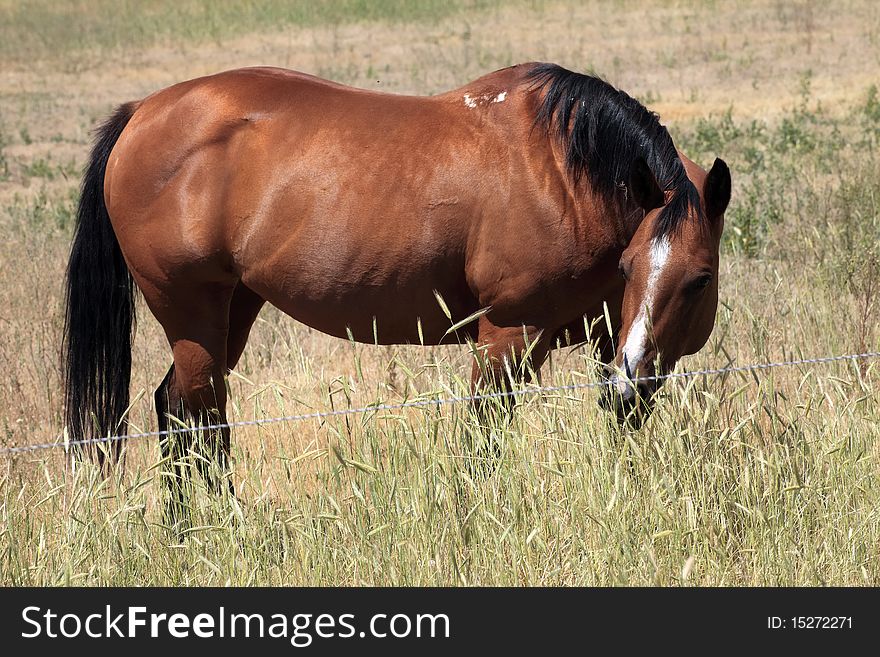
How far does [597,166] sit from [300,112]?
136 centimetres

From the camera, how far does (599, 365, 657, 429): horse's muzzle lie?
144 inches

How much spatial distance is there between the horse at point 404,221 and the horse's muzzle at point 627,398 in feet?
0.11

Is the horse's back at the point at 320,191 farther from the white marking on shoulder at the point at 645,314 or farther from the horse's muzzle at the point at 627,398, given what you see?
the horse's muzzle at the point at 627,398

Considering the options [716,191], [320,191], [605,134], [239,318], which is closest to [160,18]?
[239,318]

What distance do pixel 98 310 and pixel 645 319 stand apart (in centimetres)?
277

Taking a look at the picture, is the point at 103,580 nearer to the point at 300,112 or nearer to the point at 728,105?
the point at 300,112

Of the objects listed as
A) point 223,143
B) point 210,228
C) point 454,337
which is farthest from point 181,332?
point 454,337

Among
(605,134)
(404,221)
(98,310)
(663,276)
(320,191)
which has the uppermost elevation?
(605,134)

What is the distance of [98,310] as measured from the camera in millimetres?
5258

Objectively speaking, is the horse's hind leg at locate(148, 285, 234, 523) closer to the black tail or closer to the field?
the field

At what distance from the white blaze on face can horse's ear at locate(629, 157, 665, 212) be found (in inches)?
9.2

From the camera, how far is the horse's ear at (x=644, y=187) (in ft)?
13.3

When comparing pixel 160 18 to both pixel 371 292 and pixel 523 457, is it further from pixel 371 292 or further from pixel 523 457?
pixel 523 457

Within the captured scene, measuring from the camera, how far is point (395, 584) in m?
3.39
